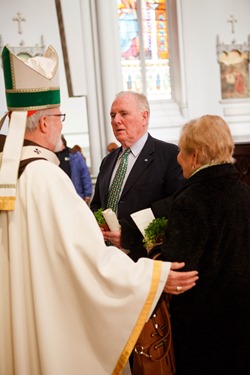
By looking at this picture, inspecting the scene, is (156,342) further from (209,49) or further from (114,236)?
(209,49)

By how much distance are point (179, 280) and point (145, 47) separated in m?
9.34

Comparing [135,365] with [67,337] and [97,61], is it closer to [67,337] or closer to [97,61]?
[67,337]

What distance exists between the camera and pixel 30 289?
260cm

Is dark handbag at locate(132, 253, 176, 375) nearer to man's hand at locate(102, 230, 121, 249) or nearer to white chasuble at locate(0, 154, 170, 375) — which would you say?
white chasuble at locate(0, 154, 170, 375)

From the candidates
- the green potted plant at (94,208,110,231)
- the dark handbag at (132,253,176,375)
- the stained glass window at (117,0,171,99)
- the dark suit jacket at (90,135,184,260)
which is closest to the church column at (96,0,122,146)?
the stained glass window at (117,0,171,99)

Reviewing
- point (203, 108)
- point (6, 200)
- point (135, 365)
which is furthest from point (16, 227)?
point (203, 108)

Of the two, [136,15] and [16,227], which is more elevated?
[136,15]

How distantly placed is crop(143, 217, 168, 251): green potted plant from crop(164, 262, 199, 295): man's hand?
1.48ft

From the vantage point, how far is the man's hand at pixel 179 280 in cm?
264

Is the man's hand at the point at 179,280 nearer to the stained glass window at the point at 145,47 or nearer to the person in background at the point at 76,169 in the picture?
the person in background at the point at 76,169

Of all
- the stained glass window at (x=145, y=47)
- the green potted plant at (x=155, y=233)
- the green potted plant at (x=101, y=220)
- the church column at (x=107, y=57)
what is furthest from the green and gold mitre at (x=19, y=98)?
the stained glass window at (x=145, y=47)

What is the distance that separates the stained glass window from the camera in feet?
36.9

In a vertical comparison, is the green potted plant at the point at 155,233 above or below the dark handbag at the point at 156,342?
above

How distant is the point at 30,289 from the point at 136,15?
9.57 meters
